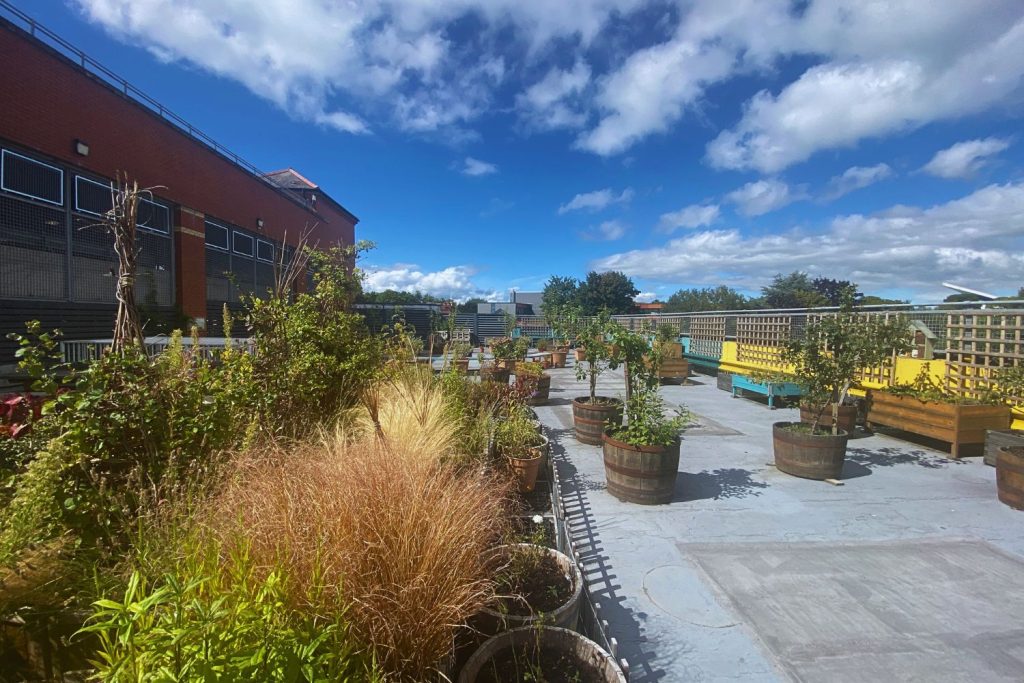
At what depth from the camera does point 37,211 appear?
975 centimetres

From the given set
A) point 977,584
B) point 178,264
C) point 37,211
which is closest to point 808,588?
point 977,584

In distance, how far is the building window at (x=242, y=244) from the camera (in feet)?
57.9

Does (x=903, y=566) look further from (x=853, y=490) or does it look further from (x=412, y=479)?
(x=412, y=479)

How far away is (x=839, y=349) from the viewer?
5012 millimetres

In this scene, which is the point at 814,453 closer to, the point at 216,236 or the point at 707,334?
the point at 707,334

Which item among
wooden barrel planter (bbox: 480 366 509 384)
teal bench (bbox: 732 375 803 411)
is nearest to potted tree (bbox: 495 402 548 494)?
wooden barrel planter (bbox: 480 366 509 384)

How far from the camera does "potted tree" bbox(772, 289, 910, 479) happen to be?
15.2 ft

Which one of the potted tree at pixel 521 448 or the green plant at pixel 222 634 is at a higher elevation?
the green plant at pixel 222 634

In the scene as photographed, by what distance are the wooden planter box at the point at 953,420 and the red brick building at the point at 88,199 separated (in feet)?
26.8

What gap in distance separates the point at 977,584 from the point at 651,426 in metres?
2.15

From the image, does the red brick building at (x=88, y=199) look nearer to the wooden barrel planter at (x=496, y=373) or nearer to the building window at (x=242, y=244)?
the building window at (x=242, y=244)

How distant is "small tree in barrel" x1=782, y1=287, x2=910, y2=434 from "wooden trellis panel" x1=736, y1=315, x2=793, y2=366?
13.2ft

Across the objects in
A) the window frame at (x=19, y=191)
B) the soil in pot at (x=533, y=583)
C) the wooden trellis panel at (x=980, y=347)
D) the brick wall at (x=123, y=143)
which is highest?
the brick wall at (x=123, y=143)

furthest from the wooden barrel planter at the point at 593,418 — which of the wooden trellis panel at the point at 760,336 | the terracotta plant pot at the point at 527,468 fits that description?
the wooden trellis panel at the point at 760,336
